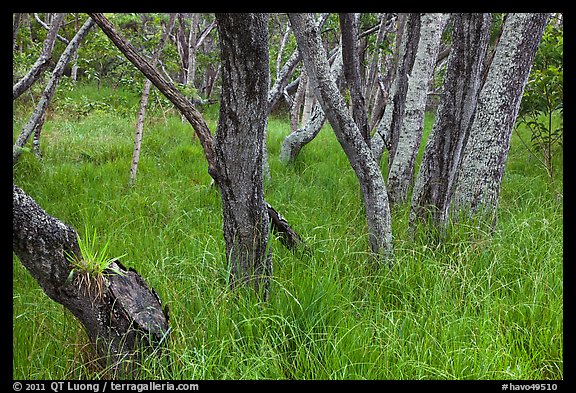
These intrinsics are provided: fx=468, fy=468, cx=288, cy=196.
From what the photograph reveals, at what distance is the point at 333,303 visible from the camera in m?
2.76

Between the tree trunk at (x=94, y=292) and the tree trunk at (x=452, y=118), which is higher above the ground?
the tree trunk at (x=452, y=118)

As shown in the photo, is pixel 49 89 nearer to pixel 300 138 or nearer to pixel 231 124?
pixel 300 138

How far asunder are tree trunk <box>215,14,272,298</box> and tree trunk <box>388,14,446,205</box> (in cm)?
201

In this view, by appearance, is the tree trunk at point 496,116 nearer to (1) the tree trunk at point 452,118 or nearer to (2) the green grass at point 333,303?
(1) the tree trunk at point 452,118

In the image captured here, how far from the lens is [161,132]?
841 centimetres

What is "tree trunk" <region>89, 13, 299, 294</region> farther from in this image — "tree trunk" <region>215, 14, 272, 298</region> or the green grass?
the green grass

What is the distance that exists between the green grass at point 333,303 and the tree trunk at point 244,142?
0.53 ft

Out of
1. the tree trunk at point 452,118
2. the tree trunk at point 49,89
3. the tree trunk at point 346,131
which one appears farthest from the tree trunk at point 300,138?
the tree trunk at point 346,131

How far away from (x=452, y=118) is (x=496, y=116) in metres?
0.44

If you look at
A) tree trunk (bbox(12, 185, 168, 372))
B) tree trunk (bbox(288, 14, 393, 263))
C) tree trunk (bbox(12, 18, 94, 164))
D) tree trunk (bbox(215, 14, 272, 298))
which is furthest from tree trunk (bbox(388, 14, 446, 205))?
tree trunk (bbox(12, 18, 94, 164))

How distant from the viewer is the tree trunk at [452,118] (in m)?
3.25

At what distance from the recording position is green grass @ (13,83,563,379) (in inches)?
91.4
